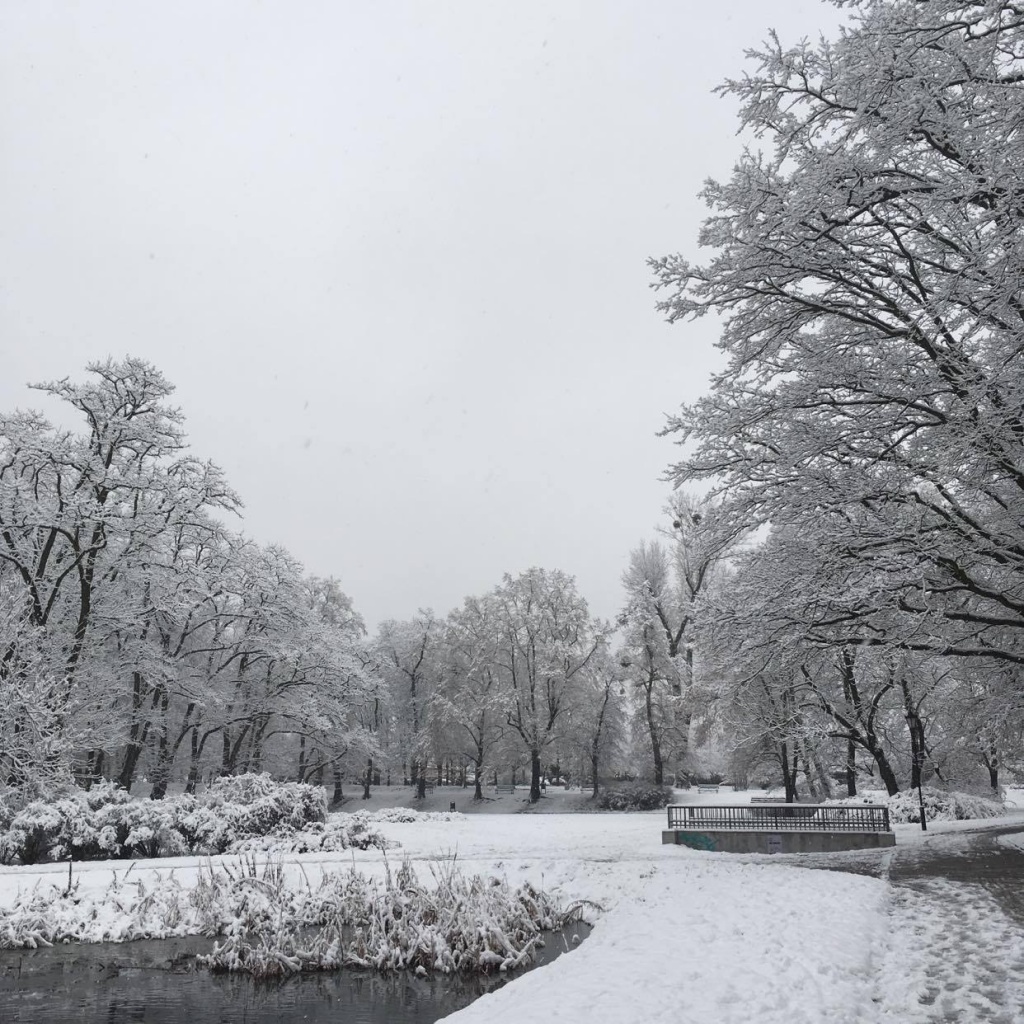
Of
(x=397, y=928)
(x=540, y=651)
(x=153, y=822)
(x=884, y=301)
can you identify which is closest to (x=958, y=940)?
(x=397, y=928)

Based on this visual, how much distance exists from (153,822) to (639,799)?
23.5m

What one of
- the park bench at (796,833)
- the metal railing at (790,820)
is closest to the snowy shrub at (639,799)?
the metal railing at (790,820)

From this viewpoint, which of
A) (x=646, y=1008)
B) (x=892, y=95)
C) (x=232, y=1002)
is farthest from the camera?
(x=232, y=1002)

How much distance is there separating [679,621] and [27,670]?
108 ft

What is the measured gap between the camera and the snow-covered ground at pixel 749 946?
6.92m

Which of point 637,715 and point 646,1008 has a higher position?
point 637,715

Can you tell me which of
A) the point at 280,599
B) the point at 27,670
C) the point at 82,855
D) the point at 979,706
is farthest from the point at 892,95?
the point at 280,599

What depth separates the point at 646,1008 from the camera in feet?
22.7

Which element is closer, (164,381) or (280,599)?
(164,381)

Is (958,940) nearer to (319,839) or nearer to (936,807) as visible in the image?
(319,839)

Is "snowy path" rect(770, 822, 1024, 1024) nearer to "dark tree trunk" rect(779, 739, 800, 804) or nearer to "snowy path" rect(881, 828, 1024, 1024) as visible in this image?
"snowy path" rect(881, 828, 1024, 1024)

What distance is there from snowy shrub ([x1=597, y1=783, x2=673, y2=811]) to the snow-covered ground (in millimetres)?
20730

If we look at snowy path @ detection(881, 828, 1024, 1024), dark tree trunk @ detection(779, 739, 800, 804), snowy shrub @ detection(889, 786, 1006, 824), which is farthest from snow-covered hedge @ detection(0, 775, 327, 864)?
dark tree trunk @ detection(779, 739, 800, 804)

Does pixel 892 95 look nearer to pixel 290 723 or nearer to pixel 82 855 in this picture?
pixel 82 855
